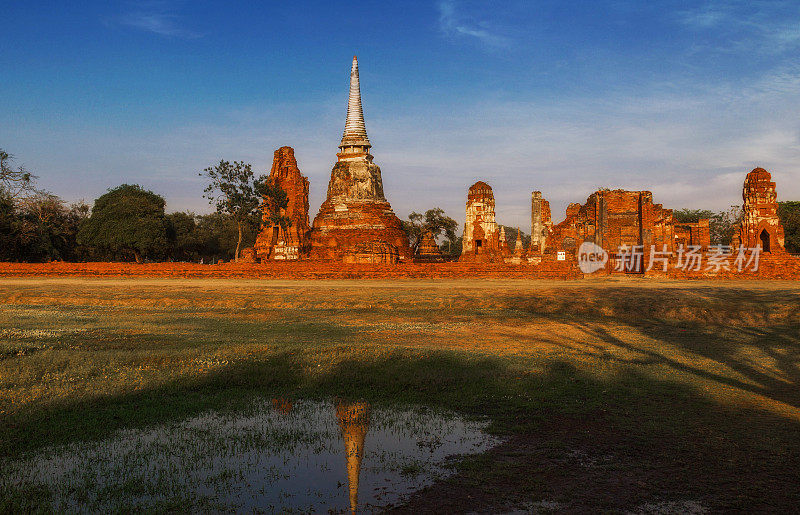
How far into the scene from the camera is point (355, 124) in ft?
95.9

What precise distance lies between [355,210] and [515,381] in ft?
71.5

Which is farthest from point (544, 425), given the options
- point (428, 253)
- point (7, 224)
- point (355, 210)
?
point (7, 224)

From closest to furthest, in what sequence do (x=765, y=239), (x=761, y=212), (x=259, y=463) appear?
(x=259, y=463), (x=761, y=212), (x=765, y=239)

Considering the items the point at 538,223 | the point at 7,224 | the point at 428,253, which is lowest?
the point at 428,253

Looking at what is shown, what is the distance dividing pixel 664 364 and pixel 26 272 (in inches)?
867

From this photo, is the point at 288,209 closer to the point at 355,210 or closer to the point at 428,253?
the point at 355,210

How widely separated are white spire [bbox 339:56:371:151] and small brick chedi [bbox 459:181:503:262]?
5.92m

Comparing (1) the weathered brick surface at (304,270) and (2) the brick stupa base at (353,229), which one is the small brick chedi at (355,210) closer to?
(2) the brick stupa base at (353,229)

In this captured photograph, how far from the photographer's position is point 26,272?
21.7 m

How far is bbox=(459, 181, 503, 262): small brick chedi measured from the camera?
26.2 meters

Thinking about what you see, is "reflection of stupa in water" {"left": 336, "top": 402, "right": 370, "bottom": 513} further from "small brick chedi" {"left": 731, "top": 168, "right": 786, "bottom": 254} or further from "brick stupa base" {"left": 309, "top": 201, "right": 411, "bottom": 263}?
"small brick chedi" {"left": 731, "top": 168, "right": 786, "bottom": 254}

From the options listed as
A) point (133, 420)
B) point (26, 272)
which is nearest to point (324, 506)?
point (133, 420)

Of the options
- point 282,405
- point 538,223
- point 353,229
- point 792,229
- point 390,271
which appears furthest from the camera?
point 792,229

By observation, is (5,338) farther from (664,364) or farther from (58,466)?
(664,364)
